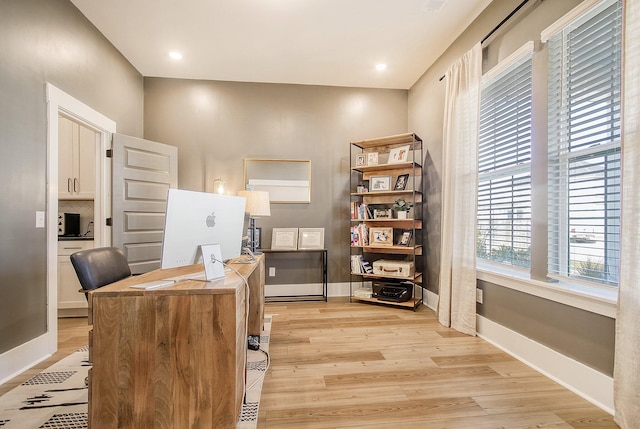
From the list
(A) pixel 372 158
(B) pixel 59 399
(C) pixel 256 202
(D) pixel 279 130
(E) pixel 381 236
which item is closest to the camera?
(B) pixel 59 399

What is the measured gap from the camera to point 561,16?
6.14ft

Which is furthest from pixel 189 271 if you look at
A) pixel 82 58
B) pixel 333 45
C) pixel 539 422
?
pixel 333 45

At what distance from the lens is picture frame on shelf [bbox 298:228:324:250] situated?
3879mm

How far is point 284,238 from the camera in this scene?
388cm

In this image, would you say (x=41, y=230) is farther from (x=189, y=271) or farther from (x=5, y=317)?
(x=189, y=271)

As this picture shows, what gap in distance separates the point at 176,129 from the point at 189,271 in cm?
286

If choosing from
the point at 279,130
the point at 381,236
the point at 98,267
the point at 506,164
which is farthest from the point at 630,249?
the point at 279,130

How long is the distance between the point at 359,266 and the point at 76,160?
3590 mm

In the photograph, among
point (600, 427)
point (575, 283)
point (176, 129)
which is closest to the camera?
point (600, 427)

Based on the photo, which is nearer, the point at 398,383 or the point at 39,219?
the point at 398,383

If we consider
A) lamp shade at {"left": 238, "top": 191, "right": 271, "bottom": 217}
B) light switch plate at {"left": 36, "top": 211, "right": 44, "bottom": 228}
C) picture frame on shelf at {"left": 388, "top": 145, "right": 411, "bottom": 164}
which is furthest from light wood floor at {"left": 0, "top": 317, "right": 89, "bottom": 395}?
picture frame on shelf at {"left": 388, "top": 145, "right": 411, "bottom": 164}

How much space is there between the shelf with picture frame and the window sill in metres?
1.06

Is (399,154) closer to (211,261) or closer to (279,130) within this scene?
(279,130)

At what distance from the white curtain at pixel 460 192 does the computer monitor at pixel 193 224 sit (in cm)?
208
